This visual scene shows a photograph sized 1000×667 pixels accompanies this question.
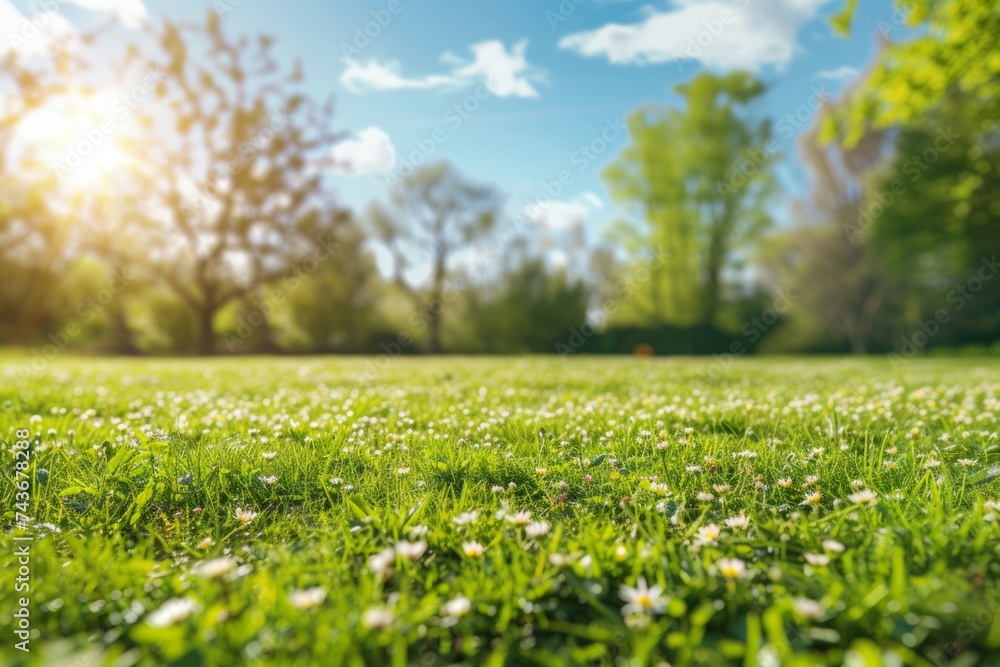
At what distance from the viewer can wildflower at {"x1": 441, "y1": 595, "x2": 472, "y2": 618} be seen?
1.86 metres

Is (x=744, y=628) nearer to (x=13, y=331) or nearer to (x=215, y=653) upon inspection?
(x=215, y=653)

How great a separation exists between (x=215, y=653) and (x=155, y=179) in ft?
119

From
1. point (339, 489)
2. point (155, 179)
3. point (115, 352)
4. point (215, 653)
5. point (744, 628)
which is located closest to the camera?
point (215, 653)

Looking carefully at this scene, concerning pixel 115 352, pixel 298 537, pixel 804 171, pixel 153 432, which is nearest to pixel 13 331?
pixel 115 352

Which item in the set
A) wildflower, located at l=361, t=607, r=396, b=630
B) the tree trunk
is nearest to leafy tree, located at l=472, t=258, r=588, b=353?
the tree trunk

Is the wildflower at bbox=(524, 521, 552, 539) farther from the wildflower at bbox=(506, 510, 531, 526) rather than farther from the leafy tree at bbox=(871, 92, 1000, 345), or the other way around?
the leafy tree at bbox=(871, 92, 1000, 345)

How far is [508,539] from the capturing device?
7.97 ft

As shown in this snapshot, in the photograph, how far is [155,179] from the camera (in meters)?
31.4

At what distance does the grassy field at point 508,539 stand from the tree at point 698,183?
102 ft

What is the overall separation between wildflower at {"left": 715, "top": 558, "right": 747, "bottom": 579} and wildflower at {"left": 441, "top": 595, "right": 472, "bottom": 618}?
3.10 feet

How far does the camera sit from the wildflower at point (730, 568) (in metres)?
2.03

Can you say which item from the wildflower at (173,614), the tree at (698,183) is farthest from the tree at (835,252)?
the wildflower at (173,614)

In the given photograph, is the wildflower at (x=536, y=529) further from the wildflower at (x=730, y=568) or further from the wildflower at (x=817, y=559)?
the wildflower at (x=817, y=559)

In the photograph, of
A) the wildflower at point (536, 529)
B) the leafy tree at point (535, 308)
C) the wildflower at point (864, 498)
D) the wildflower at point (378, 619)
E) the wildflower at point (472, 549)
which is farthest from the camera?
the leafy tree at point (535, 308)
